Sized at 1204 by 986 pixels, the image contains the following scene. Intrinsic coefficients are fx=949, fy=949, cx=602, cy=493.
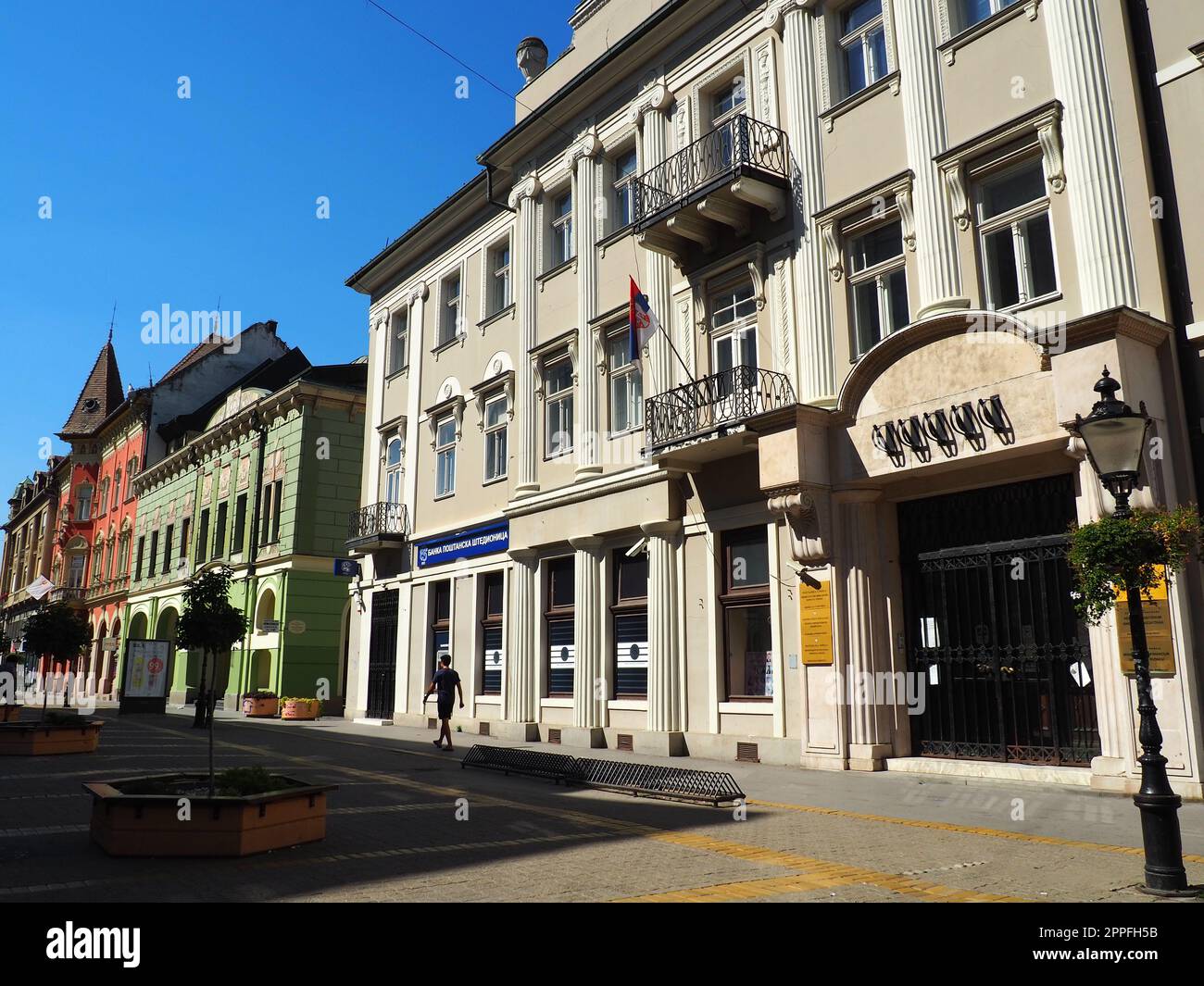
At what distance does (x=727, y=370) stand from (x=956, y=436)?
434 centimetres

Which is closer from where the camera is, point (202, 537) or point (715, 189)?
point (715, 189)

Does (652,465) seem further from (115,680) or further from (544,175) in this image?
(115,680)

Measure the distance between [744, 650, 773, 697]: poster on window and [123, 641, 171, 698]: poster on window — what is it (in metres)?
22.6

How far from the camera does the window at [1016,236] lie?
12688 millimetres

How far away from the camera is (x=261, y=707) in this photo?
3159 centimetres

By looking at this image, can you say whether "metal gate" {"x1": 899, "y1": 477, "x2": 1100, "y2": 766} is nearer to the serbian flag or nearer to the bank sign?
the serbian flag

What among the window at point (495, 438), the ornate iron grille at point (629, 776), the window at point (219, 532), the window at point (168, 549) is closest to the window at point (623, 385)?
the window at point (495, 438)

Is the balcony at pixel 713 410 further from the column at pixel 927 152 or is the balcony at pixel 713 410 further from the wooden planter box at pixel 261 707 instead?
the wooden planter box at pixel 261 707

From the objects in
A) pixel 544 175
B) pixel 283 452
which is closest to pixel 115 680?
pixel 283 452

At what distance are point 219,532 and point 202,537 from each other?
87.6 inches

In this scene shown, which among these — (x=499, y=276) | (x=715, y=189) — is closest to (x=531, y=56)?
(x=499, y=276)

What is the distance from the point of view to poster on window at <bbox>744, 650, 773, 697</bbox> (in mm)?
15523

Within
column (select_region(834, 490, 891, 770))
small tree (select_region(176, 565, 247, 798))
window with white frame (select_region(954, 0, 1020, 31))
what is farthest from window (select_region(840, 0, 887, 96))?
small tree (select_region(176, 565, 247, 798))

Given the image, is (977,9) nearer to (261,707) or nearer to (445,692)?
(445,692)
